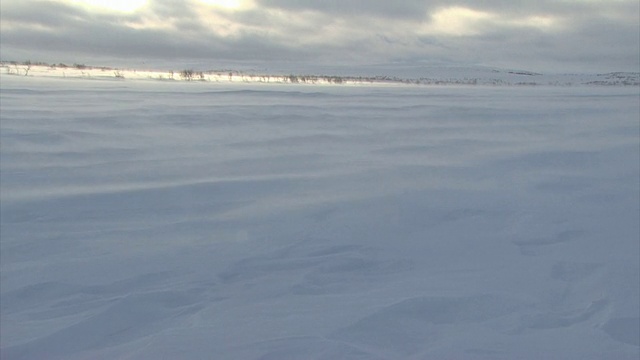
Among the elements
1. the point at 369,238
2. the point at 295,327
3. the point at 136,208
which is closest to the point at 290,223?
the point at 369,238

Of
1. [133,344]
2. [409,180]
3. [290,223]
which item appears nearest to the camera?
[133,344]

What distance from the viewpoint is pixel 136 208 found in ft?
12.8

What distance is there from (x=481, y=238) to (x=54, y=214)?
2.45m

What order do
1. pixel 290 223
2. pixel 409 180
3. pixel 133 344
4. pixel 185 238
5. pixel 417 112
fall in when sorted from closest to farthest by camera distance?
1. pixel 133 344
2. pixel 185 238
3. pixel 290 223
4. pixel 409 180
5. pixel 417 112

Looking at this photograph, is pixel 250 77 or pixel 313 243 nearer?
pixel 313 243

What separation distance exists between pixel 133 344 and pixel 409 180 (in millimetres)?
2649

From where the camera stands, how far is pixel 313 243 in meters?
3.44

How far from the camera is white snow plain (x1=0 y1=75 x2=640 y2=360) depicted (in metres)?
2.47

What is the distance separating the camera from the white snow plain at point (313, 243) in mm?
2471

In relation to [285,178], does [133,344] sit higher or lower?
lower

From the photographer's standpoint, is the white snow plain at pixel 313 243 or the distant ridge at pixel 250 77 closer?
the white snow plain at pixel 313 243

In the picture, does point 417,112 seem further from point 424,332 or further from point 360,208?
point 424,332

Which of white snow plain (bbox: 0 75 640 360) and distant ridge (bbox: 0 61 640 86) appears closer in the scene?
white snow plain (bbox: 0 75 640 360)

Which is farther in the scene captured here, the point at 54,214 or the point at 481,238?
the point at 54,214
